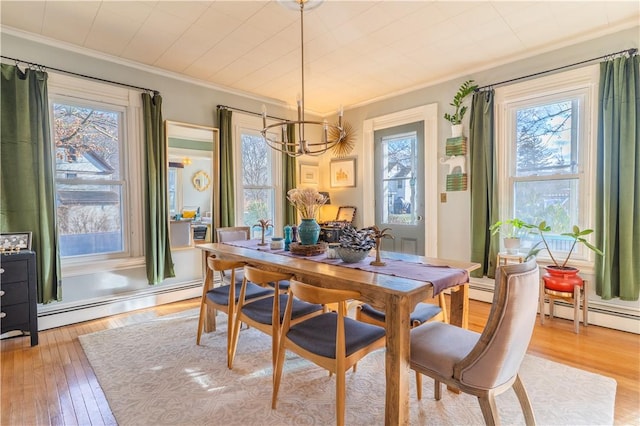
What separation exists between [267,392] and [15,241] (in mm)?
2502

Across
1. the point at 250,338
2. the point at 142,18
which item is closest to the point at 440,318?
the point at 250,338

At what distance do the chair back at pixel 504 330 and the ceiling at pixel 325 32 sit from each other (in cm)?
217

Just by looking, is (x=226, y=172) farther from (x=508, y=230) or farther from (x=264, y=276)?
(x=508, y=230)

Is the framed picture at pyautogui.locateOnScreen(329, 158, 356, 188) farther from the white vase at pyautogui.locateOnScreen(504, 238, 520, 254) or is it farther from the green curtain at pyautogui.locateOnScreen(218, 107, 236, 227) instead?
the white vase at pyautogui.locateOnScreen(504, 238, 520, 254)

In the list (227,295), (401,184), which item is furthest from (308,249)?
(401,184)

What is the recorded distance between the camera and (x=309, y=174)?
530 centimetres

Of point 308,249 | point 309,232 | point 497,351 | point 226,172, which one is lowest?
point 497,351

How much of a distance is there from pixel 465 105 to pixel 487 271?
192 cm

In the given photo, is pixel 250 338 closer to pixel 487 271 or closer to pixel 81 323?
pixel 81 323

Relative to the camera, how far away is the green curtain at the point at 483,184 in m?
3.49

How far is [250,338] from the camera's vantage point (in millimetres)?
2770

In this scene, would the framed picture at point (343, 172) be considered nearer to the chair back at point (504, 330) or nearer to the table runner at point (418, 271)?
the table runner at point (418, 271)

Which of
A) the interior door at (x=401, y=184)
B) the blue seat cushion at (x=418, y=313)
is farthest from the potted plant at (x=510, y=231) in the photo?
the blue seat cushion at (x=418, y=313)

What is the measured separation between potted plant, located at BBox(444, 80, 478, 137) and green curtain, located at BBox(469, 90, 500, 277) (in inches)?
3.8
